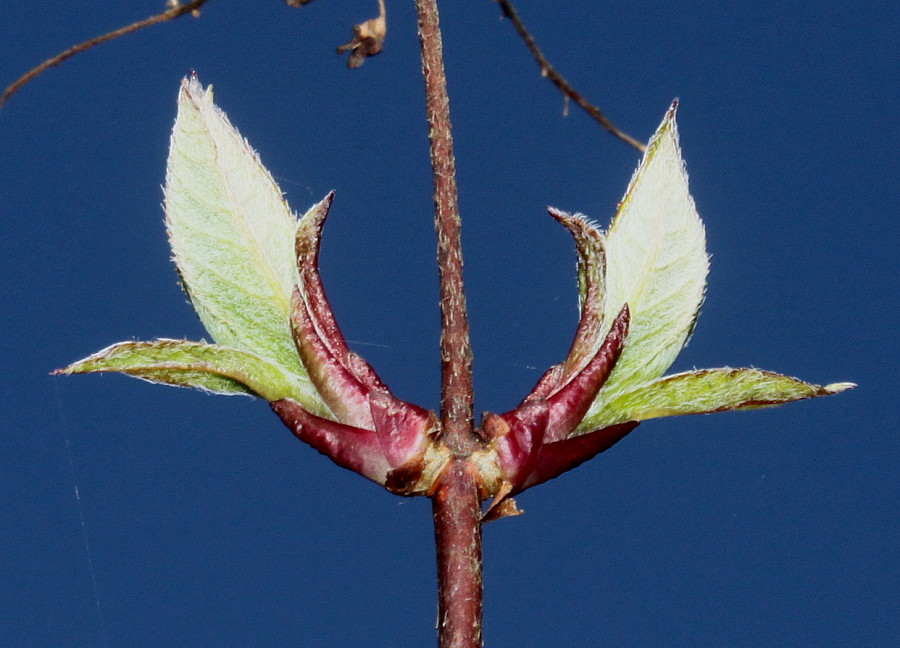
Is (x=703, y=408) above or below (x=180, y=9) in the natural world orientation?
below

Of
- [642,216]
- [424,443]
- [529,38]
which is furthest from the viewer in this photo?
[529,38]

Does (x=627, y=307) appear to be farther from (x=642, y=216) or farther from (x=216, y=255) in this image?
(x=216, y=255)

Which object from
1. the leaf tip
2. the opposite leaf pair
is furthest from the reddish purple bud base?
the leaf tip

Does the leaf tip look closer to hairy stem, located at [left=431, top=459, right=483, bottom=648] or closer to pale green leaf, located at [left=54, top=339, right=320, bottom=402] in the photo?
hairy stem, located at [left=431, top=459, right=483, bottom=648]

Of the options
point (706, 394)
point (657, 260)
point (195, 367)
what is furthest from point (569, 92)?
point (195, 367)

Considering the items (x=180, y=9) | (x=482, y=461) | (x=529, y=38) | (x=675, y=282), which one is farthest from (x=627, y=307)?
(x=180, y=9)

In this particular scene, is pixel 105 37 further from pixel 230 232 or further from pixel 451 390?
pixel 451 390

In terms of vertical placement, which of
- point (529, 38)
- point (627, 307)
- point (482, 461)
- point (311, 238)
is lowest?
point (482, 461)

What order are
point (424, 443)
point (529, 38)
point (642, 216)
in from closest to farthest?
1. point (424, 443)
2. point (642, 216)
3. point (529, 38)
